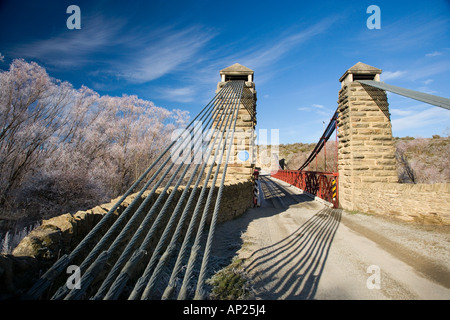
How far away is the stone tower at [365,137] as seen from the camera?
20.4ft

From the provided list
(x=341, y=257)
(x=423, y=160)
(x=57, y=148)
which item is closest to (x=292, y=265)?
(x=341, y=257)

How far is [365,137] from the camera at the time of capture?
638cm

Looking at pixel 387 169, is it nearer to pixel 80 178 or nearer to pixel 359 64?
pixel 359 64

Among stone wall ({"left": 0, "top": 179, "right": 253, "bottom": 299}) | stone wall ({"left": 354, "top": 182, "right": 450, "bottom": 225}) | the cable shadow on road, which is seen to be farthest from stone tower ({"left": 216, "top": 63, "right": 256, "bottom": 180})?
stone wall ({"left": 0, "top": 179, "right": 253, "bottom": 299})

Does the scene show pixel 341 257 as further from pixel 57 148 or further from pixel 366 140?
pixel 57 148

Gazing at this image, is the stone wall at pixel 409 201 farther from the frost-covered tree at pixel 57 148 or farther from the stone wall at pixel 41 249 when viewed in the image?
the frost-covered tree at pixel 57 148

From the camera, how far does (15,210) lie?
583 cm

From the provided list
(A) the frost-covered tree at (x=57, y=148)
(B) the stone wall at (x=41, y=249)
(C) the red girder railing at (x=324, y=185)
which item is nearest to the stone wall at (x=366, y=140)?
(C) the red girder railing at (x=324, y=185)

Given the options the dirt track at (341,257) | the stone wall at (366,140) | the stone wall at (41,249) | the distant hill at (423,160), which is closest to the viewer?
the stone wall at (41,249)

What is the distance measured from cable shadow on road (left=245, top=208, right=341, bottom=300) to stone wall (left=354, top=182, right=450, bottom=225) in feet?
6.75

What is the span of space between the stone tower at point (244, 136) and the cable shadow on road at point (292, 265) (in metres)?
2.98
